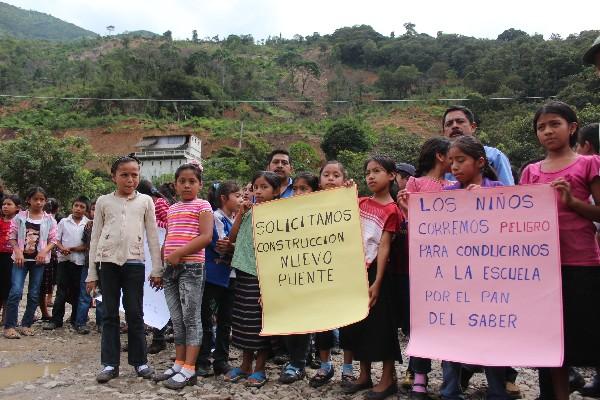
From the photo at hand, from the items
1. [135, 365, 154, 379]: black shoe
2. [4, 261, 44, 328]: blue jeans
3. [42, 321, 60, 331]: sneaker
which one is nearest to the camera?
[135, 365, 154, 379]: black shoe

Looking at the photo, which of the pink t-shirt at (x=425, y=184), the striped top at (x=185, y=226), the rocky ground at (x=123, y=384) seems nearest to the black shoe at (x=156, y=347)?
the rocky ground at (x=123, y=384)

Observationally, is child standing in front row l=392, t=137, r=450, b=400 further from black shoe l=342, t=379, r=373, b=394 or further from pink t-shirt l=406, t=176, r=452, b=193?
black shoe l=342, t=379, r=373, b=394

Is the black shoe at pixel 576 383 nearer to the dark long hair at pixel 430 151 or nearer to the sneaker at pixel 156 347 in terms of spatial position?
the dark long hair at pixel 430 151

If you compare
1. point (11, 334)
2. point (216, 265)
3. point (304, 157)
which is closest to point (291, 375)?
point (216, 265)

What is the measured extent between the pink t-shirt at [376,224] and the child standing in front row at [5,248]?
15.2 feet

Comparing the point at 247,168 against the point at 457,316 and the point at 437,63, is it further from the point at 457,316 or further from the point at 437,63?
the point at 437,63

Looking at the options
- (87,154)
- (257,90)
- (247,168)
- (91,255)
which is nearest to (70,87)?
A: (257,90)

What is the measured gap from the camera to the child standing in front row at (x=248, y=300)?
3.88 m

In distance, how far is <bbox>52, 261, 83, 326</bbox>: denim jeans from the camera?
6.39 meters

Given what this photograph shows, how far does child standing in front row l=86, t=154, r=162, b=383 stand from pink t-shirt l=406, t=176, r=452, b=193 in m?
2.08

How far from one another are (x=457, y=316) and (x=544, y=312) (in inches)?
19.2

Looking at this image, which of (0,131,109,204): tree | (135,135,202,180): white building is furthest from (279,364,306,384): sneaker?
(135,135,202,180): white building

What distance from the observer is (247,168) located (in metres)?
38.0

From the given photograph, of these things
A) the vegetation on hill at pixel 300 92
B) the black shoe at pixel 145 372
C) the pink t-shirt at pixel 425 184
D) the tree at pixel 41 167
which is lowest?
the black shoe at pixel 145 372
